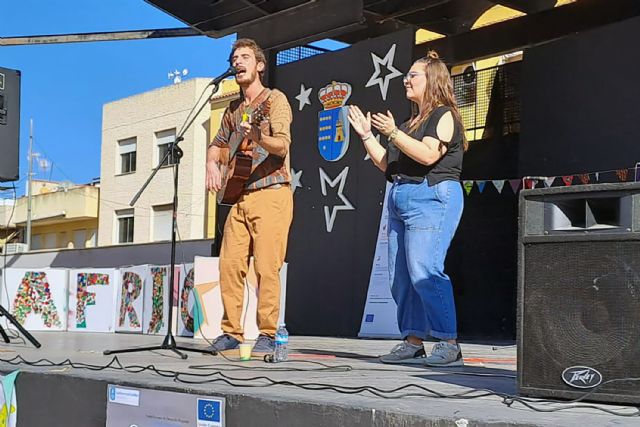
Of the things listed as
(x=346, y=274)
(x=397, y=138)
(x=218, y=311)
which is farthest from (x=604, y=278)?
(x=346, y=274)

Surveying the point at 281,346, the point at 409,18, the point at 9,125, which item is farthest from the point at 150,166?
the point at 281,346

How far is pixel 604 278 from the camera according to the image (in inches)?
80.4

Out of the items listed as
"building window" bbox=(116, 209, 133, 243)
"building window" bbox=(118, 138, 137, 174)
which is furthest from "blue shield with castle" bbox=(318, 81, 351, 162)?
"building window" bbox=(116, 209, 133, 243)

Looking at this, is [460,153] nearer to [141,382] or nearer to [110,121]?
[141,382]

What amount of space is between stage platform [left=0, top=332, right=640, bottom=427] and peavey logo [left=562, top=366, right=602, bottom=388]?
85 mm

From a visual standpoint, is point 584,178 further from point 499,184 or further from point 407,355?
point 407,355

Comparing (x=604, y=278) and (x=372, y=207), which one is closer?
(x=604, y=278)

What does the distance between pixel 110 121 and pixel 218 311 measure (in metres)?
21.3

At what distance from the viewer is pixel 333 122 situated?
8859 millimetres

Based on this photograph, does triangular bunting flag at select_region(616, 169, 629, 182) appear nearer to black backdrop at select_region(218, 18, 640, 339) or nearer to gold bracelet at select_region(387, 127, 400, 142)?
black backdrop at select_region(218, 18, 640, 339)

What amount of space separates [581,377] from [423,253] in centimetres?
140

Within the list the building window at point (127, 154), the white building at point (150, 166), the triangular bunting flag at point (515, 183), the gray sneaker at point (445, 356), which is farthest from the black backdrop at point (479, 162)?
the building window at point (127, 154)

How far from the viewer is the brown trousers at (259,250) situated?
384cm

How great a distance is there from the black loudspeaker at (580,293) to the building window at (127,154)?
83.5 feet
